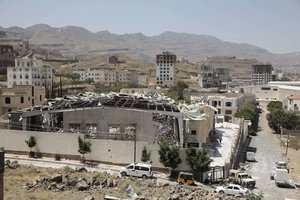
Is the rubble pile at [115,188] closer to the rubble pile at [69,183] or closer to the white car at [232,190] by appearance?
the rubble pile at [69,183]

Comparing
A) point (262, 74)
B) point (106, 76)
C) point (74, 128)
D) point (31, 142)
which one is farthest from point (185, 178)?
point (262, 74)

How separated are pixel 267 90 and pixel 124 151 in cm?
5092

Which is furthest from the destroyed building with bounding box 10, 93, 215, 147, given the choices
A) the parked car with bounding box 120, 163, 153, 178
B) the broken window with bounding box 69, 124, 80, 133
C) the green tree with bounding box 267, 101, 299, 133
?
the green tree with bounding box 267, 101, 299, 133

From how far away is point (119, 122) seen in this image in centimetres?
1920

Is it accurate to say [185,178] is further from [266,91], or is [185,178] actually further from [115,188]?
[266,91]

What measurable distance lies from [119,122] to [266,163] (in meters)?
8.26

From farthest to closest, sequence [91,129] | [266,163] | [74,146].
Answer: [266,163]
[91,129]
[74,146]

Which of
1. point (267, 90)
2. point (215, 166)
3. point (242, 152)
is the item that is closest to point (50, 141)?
point (215, 166)

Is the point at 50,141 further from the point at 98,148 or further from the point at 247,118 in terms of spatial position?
the point at 247,118

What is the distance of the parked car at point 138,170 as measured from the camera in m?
15.4

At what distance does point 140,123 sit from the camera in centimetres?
1919

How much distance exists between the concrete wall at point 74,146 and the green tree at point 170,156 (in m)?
0.33

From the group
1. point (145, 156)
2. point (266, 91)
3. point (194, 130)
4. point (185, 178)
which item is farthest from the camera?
point (266, 91)

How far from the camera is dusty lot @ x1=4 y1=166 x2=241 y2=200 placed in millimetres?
12898
